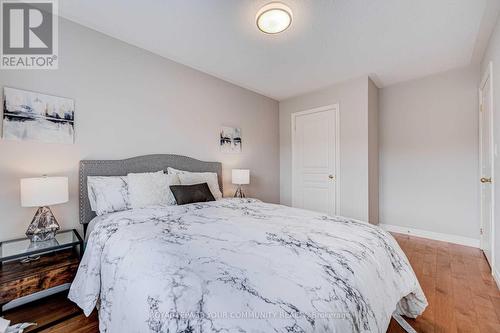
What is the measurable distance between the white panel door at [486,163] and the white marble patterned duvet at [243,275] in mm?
1703

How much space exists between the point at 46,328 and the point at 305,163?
147 inches

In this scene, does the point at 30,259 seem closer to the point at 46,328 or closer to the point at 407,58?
the point at 46,328

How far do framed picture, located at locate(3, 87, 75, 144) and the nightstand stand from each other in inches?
34.1

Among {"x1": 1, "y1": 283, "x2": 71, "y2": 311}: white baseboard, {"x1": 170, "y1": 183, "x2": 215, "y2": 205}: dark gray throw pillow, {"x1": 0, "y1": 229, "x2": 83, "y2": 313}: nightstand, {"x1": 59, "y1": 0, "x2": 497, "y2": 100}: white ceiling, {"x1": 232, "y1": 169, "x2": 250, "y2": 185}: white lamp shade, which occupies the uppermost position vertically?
{"x1": 59, "y1": 0, "x2": 497, "y2": 100}: white ceiling

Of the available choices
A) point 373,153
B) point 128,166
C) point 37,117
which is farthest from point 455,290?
point 37,117

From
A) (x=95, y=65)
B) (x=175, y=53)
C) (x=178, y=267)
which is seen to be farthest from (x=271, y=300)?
(x=175, y=53)

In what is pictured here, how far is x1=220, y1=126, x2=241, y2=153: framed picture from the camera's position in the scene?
3480 mm

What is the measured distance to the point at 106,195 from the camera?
6.64 feet

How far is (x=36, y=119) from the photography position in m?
1.92

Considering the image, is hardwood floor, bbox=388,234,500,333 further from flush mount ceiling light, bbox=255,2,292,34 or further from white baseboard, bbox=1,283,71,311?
white baseboard, bbox=1,283,71,311

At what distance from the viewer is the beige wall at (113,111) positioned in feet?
6.09

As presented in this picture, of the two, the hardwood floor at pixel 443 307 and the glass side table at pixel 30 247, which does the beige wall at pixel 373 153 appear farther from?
the glass side table at pixel 30 247

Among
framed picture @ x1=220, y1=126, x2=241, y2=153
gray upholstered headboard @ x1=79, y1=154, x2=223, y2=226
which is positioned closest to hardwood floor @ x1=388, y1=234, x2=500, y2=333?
gray upholstered headboard @ x1=79, y1=154, x2=223, y2=226

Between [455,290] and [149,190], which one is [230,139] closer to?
[149,190]
